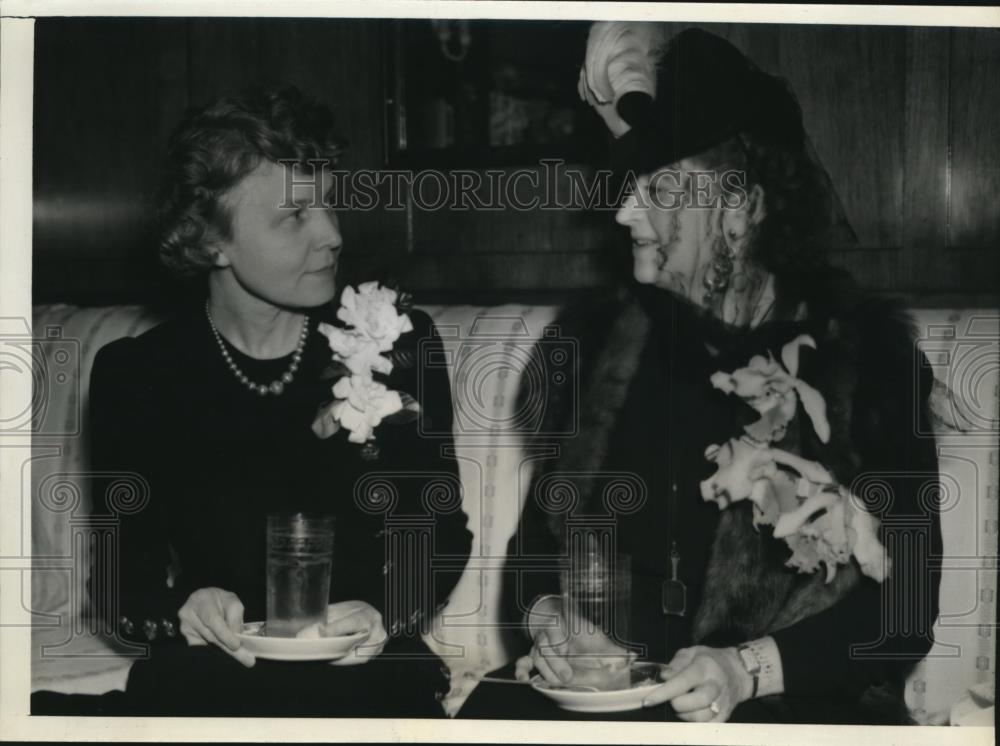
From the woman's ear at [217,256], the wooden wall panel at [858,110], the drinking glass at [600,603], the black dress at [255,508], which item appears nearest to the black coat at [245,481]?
the black dress at [255,508]

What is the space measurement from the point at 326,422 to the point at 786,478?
0.84 metres

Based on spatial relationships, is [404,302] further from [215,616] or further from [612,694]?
[612,694]

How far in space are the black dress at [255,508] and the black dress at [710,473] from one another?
0.59 ft

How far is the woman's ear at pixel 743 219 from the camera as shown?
226cm

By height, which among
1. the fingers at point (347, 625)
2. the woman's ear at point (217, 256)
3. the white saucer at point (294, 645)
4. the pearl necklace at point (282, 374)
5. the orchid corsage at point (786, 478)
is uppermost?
the woman's ear at point (217, 256)

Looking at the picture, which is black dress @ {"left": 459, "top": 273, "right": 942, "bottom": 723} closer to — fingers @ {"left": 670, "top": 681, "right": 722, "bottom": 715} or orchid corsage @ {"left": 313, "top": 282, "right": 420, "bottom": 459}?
fingers @ {"left": 670, "top": 681, "right": 722, "bottom": 715}

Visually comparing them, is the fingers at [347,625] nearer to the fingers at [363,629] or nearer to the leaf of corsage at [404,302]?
the fingers at [363,629]

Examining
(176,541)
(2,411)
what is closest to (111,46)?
(2,411)

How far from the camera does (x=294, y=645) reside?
2258 mm

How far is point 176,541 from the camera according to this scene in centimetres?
229

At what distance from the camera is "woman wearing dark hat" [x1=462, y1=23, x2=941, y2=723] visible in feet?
7.41

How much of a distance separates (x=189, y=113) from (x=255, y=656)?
993mm

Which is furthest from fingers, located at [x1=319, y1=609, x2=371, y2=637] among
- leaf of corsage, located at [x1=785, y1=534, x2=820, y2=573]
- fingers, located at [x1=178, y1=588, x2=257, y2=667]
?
leaf of corsage, located at [x1=785, y1=534, x2=820, y2=573]

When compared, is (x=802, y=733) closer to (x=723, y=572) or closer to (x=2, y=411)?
(x=723, y=572)
